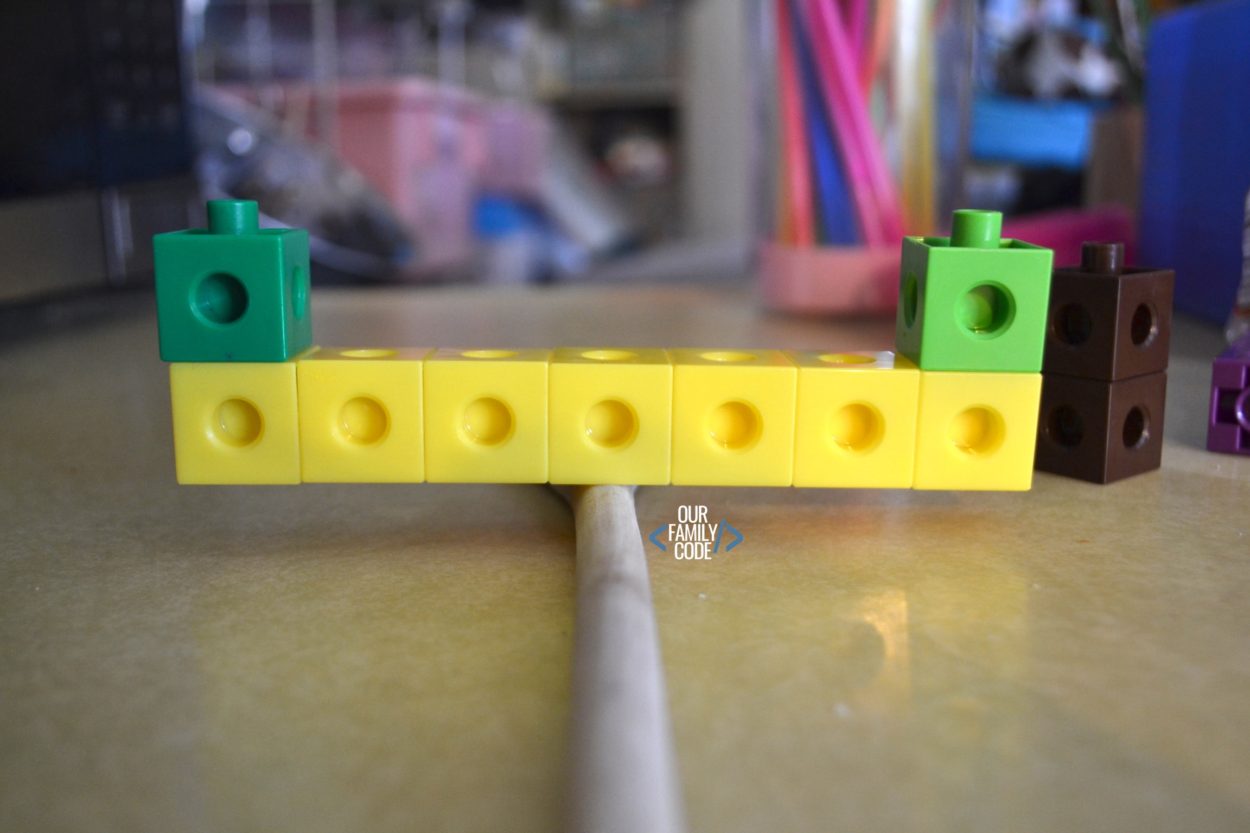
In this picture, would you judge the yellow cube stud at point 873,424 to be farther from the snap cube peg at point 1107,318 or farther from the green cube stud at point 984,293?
the snap cube peg at point 1107,318

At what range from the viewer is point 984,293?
1.58 feet

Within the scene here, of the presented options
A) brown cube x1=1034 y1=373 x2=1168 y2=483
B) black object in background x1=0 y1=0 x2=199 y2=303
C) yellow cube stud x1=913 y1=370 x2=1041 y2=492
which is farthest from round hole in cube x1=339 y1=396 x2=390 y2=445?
black object in background x1=0 y1=0 x2=199 y2=303

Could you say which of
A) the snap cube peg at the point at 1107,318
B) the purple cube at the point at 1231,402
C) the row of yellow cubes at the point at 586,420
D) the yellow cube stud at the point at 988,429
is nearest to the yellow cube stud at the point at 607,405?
the row of yellow cubes at the point at 586,420

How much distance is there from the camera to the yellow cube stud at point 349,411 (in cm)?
46

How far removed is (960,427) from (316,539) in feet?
0.98

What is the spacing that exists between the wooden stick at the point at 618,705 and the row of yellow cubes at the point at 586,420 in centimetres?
7

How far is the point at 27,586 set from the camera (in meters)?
0.43

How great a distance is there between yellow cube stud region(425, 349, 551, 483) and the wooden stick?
0.07 metres

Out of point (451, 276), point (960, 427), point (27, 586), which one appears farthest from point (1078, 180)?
point (27, 586)

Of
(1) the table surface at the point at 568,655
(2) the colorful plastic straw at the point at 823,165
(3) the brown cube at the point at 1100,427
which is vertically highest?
(2) the colorful plastic straw at the point at 823,165

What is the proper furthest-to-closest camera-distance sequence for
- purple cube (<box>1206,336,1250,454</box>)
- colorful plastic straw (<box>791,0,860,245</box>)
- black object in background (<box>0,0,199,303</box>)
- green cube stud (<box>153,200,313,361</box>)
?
1. colorful plastic straw (<box>791,0,860,245</box>)
2. black object in background (<box>0,0,199,303</box>)
3. purple cube (<box>1206,336,1250,454</box>)
4. green cube stud (<box>153,200,313,361</box>)

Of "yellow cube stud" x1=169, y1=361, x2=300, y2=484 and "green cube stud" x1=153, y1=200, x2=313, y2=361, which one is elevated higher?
"green cube stud" x1=153, y1=200, x2=313, y2=361

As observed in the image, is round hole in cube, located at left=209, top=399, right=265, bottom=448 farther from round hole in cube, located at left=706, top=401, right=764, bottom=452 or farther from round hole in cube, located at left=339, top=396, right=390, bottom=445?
→ round hole in cube, located at left=706, top=401, right=764, bottom=452

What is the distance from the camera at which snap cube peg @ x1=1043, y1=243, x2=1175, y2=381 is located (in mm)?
529
